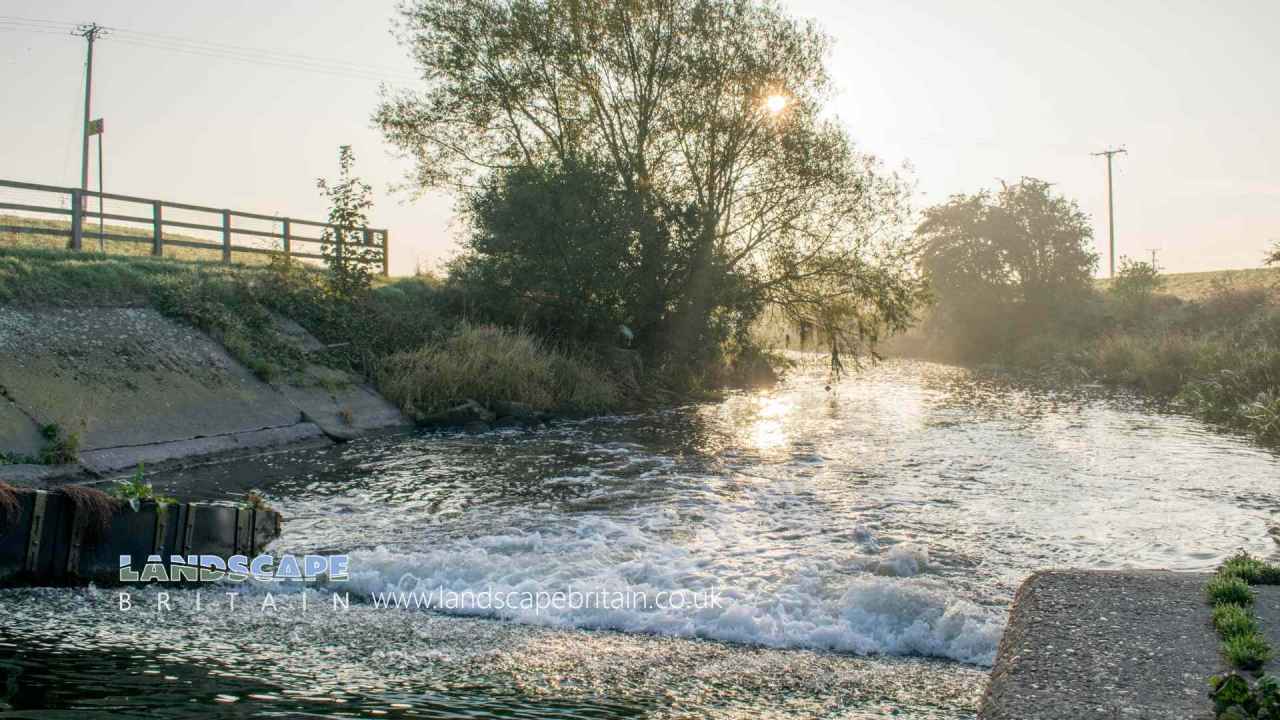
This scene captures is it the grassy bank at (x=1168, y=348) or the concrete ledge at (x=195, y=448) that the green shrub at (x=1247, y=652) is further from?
the grassy bank at (x=1168, y=348)

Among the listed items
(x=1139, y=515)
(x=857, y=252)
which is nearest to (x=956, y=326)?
(x=857, y=252)

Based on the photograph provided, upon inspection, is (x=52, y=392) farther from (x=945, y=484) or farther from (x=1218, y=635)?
(x=1218, y=635)

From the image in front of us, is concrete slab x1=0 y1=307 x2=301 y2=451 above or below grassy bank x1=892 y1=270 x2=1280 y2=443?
below

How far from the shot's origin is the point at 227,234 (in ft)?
95.7

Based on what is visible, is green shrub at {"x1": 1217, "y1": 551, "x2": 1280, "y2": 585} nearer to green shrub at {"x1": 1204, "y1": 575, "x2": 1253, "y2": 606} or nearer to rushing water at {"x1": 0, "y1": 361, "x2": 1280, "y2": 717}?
green shrub at {"x1": 1204, "y1": 575, "x2": 1253, "y2": 606}

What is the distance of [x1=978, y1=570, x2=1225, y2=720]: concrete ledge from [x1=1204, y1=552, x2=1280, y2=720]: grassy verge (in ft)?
0.32

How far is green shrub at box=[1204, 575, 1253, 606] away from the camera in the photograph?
7.16 metres

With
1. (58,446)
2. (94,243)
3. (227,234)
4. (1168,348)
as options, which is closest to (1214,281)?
(1168,348)

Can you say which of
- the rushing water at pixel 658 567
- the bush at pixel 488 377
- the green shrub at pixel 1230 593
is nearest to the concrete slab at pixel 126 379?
the rushing water at pixel 658 567

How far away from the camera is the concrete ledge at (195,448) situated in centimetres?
1493

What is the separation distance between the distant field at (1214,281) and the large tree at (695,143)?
2552 centimetres

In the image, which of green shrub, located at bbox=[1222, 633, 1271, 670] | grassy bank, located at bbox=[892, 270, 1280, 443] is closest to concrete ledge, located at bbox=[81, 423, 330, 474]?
green shrub, located at bbox=[1222, 633, 1271, 670]

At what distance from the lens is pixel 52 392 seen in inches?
633

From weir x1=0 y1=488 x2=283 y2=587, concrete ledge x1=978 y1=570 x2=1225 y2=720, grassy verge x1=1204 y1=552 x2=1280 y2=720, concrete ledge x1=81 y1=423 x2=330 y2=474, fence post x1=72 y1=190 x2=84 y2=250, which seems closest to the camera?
grassy verge x1=1204 y1=552 x2=1280 y2=720
